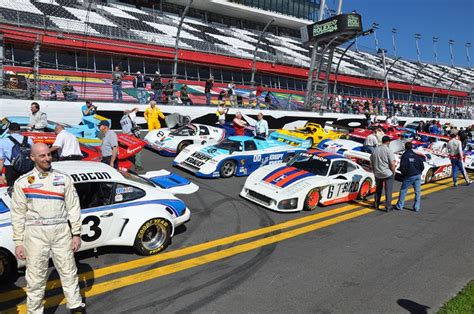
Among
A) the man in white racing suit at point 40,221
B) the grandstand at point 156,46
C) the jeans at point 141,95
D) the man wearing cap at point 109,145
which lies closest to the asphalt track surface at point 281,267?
the man in white racing suit at point 40,221

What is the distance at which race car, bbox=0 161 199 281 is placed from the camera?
498 cm

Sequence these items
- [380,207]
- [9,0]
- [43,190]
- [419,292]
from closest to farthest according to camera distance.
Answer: [43,190]
[419,292]
[380,207]
[9,0]

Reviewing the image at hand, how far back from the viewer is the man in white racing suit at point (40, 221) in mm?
3715

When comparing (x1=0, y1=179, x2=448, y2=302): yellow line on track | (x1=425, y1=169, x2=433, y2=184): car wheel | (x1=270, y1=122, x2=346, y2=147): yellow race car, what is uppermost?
(x1=270, y1=122, x2=346, y2=147): yellow race car

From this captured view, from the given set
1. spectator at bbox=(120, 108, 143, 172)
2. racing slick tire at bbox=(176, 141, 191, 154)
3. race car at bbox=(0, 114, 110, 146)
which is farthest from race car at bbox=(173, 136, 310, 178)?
race car at bbox=(0, 114, 110, 146)

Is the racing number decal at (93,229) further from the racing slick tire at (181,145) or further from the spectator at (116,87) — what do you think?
the spectator at (116,87)

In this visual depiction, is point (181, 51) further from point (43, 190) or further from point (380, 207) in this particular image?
point (43, 190)

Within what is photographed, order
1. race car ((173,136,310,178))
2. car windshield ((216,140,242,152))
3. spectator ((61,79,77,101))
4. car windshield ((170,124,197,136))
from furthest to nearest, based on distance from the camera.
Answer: spectator ((61,79,77,101)) < car windshield ((170,124,197,136)) < car windshield ((216,140,242,152)) < race car ((173,136,310,178))

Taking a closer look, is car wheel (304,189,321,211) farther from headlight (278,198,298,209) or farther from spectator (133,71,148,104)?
spectator (133,71,148,104)

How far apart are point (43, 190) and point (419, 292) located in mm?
4674

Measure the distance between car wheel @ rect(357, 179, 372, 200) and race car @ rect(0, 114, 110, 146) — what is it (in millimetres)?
6745

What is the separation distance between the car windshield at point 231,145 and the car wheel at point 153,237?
561 cm

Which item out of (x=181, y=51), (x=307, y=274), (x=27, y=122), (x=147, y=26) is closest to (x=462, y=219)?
(x=307, y=274)

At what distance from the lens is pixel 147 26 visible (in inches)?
1356
